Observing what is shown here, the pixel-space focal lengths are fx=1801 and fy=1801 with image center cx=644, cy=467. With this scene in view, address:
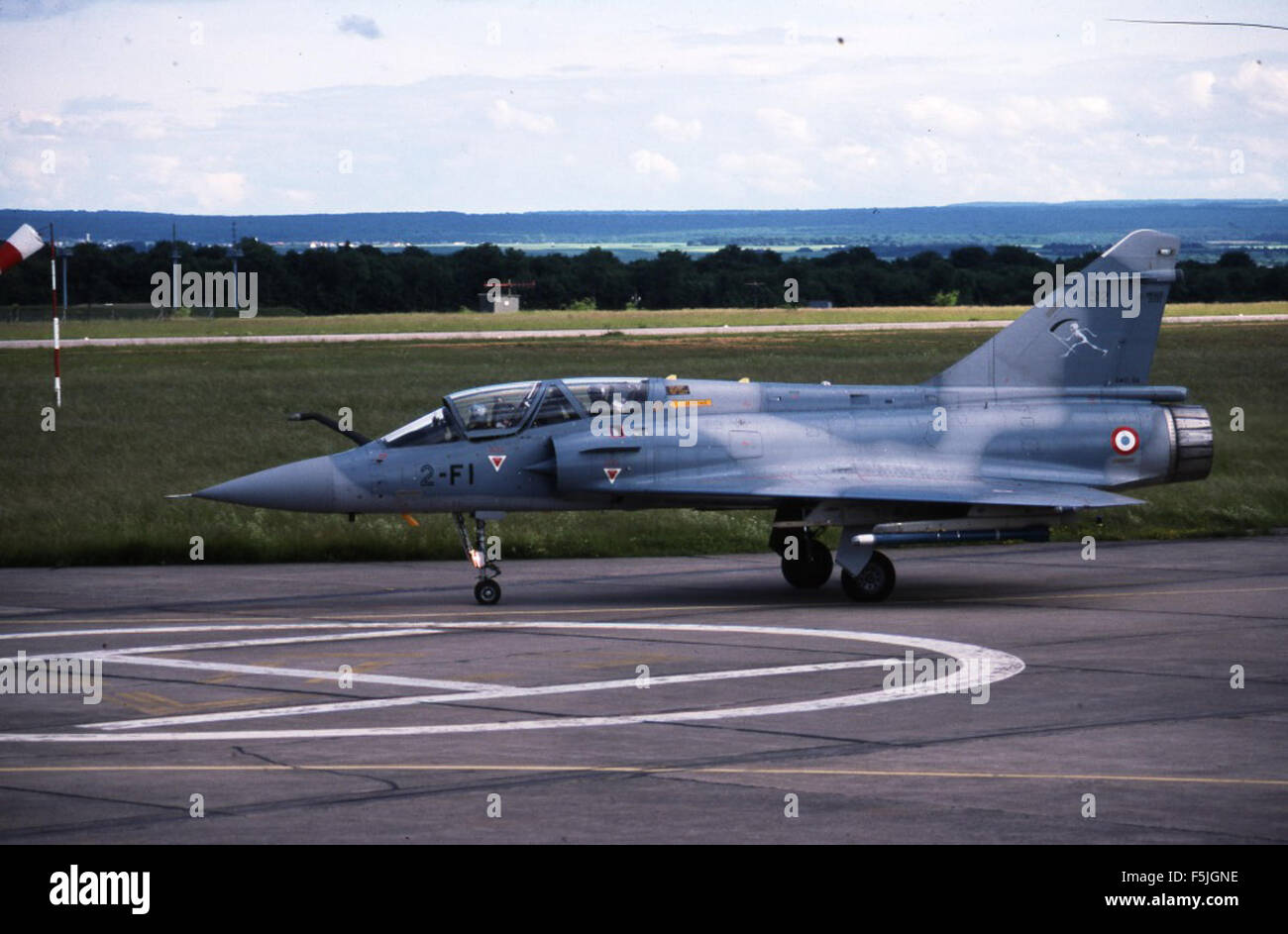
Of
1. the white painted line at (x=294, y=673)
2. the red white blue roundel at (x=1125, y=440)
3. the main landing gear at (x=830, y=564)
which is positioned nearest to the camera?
the white painted line at (x=294, y=673)

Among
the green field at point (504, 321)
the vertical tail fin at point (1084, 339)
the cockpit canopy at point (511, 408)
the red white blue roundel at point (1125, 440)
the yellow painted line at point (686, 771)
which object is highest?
the green field at point (504, 321)

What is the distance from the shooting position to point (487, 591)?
70.6ft

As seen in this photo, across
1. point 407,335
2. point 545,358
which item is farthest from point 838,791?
point 407,335

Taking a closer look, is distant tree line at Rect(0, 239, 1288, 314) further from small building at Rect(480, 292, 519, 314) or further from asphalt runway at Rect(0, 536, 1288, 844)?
asphalt runway at Rect(0, 536, 1288, 844)

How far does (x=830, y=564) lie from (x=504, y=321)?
91.2 metres

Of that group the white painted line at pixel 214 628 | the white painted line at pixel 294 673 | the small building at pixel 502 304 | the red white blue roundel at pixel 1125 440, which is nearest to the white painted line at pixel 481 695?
the white painted line at pixel 294 673

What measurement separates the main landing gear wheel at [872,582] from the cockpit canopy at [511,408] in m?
3.36

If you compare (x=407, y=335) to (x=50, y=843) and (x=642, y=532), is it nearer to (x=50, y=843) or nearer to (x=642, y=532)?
(x=642, y=532)

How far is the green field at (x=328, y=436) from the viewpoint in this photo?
88.5 feet

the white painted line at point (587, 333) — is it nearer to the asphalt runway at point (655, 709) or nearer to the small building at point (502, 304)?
the small building at point (502, 304)

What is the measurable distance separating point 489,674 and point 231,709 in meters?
2.63

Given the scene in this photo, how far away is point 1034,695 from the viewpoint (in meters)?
15.5

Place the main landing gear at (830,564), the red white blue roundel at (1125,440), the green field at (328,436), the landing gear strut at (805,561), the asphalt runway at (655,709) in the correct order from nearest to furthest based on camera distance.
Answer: the asphalt runway at (655,709), the main landing gear at (830,564), the red white blue roundel at (1125,440), the landing gear strut at (805,561), the green field at (328,436)

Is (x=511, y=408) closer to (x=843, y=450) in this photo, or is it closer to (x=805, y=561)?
(x=843, y=450)
